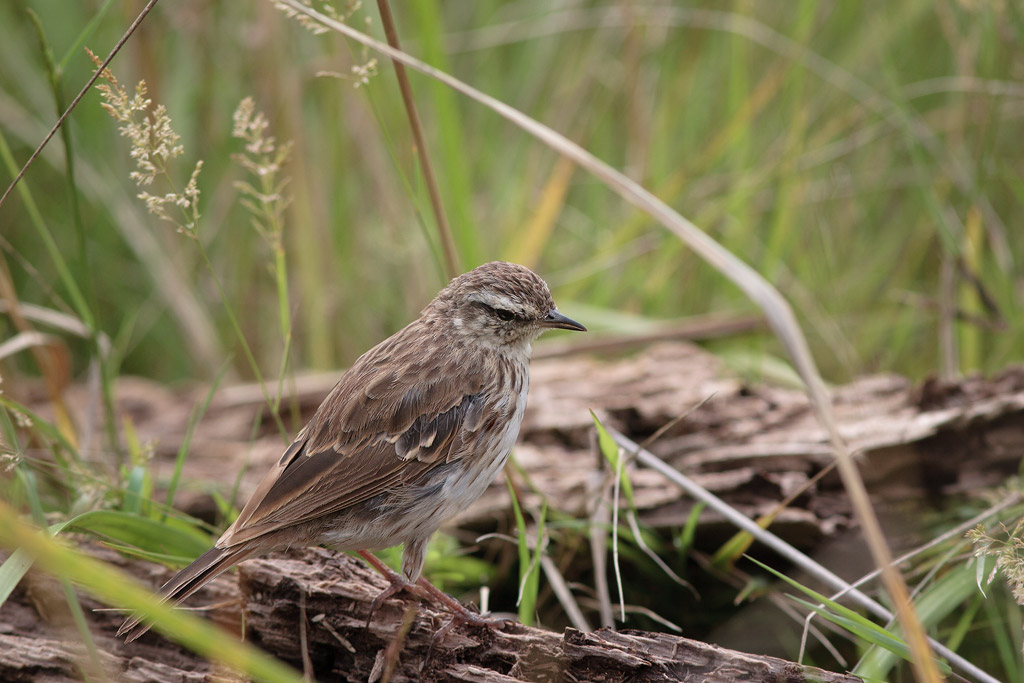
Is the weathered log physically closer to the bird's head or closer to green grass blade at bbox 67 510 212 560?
green grass blade at bbox 67 510 212 560

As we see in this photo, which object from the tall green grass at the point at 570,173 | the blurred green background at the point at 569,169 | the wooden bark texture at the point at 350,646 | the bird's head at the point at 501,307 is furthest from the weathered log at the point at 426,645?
the blurred green background at the point at 569,169

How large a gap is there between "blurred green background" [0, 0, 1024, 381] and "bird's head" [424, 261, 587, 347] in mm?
1692

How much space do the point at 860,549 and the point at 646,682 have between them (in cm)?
151

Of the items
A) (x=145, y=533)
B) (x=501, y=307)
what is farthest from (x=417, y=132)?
(x=145, y=533)

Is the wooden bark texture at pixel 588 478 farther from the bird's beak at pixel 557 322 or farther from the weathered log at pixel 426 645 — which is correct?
the bird's beak at pixel 557 322

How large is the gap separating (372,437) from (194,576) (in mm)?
802

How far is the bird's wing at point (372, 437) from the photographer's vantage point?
3.15m

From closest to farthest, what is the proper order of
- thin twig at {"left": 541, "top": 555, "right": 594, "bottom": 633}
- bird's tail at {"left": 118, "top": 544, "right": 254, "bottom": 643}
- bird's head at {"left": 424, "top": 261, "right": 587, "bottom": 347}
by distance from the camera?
bird's tail at {"left": 118, "top": 544, "right": 254, "bottom": 643}, thin twig at {"left": 541, "top": 555, "right": 594, "bottom": 633}, bird's head at {"left": 424, "top": 261, "right": 587, "bottom": 347}

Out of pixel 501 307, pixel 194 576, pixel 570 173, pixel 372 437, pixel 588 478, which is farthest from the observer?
pixel 570 173

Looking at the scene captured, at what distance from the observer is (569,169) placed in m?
5.89

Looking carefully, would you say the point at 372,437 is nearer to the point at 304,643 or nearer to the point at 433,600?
the point at 433,600

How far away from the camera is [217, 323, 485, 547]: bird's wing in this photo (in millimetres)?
3152

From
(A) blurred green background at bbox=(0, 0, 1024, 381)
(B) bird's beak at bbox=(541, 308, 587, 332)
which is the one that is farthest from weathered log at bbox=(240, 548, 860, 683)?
(A) blurred green background at bbox=(0, 0, 1024, 381)

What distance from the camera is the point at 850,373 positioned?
4.90 meters
